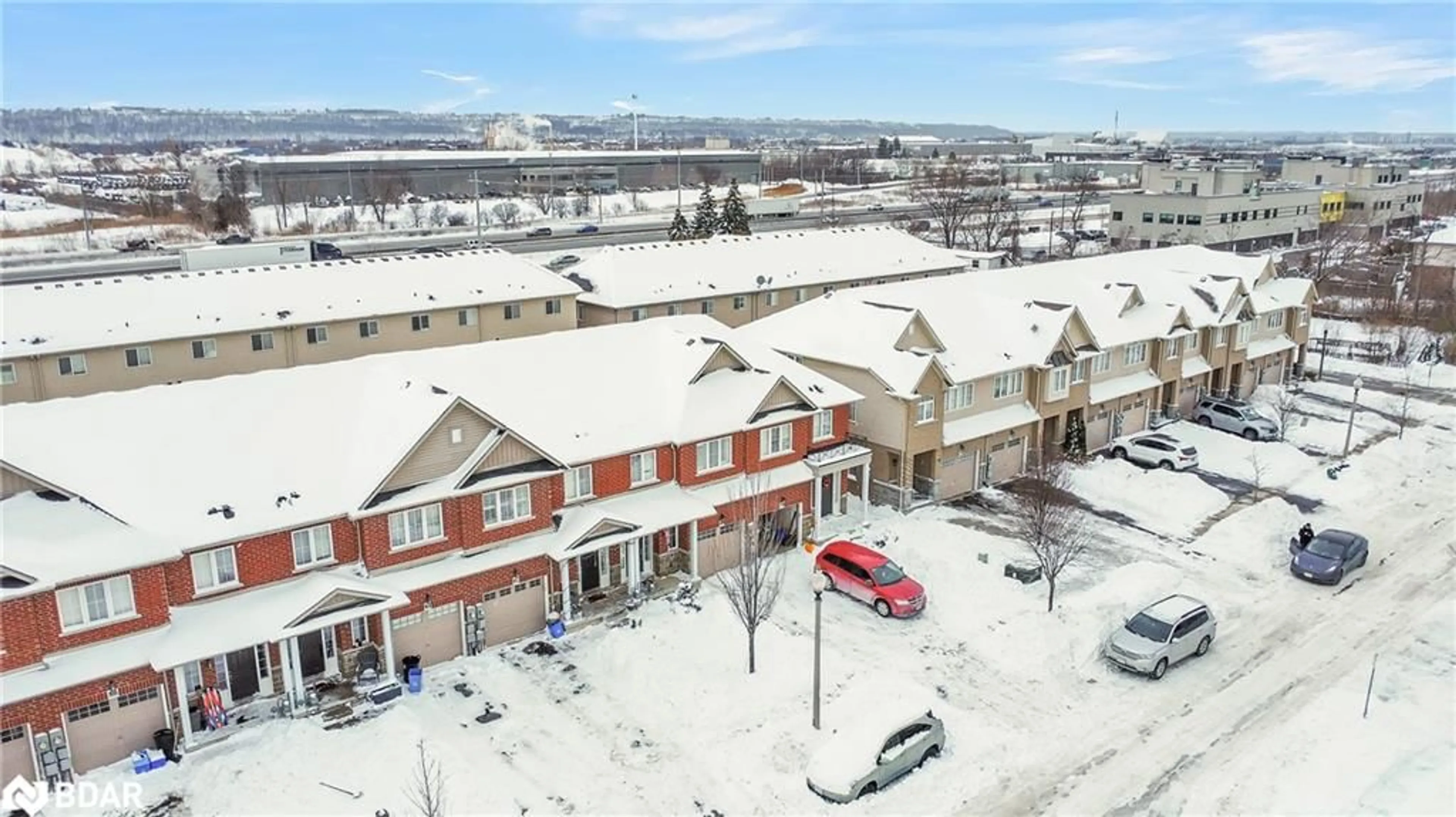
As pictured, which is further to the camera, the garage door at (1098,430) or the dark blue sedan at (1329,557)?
the garage door at (1098,430)

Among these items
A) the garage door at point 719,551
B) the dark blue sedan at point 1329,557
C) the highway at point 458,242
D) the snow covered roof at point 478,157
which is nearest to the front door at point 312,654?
the garage door at point 719,551

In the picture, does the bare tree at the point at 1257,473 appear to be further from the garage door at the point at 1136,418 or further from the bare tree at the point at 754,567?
the bare tree at the point at 754,567

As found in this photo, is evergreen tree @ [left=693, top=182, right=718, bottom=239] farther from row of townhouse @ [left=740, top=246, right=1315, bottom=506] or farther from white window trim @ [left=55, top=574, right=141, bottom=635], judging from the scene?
white window trim @ [left=55, top=574, right=141, bottom=635]

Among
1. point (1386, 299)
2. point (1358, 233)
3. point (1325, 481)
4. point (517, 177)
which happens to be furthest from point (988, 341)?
point (517, 177)

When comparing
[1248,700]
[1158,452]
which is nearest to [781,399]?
[1248,700]

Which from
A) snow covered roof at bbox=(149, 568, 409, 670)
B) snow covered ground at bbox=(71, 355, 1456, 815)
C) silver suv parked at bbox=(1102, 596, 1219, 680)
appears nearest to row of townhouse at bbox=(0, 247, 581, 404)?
snow covered roof at bbox=(149, 568, 409, 670)
